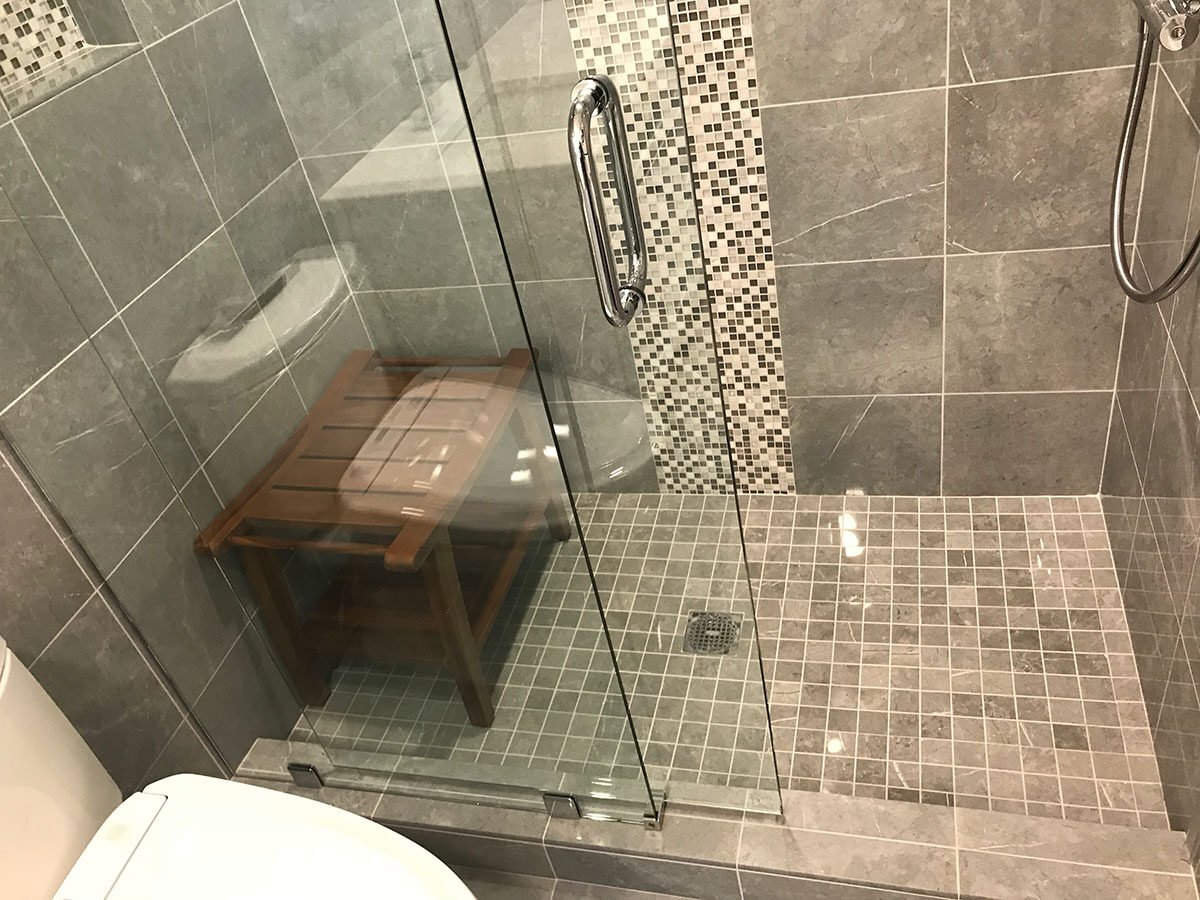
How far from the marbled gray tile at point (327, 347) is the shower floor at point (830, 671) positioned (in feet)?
1.56

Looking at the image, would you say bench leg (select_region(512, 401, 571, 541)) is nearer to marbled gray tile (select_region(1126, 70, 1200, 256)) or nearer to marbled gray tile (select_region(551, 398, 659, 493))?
marbled gray tile (select_region(551, 398, 659, 493))

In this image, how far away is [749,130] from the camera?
78.7 inches

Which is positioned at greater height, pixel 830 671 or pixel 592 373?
pixel 592 373

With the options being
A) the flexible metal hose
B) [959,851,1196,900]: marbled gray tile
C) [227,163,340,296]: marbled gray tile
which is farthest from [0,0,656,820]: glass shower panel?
the flexible metal hose

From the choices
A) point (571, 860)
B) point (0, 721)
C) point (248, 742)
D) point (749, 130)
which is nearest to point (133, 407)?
point (0, 721)

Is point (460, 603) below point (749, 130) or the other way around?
below

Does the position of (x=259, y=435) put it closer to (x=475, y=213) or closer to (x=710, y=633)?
(x=475, y=213)

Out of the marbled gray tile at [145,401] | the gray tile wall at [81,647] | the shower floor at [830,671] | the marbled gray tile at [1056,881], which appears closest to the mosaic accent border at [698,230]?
the shower floor at [830,671]

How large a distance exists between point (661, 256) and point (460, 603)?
2.31 feet

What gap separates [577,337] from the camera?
4.54 ft

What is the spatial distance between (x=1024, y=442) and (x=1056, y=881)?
102 centimetres

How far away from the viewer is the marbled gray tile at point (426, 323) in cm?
160

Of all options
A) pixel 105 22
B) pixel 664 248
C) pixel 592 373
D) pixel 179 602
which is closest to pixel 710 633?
pixel 592 373

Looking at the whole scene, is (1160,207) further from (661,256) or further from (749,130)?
(661,256)
